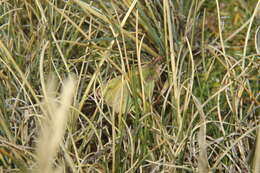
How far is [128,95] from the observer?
1.09 meters

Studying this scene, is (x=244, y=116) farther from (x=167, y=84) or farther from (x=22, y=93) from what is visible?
(x=22, y=93)

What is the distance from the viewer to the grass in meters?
1.00

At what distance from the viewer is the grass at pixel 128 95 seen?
1003mm

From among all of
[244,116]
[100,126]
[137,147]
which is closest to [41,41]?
[100,126]

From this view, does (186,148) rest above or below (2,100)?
below

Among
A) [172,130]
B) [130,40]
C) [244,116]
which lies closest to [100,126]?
[172,130]

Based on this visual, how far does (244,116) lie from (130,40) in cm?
40

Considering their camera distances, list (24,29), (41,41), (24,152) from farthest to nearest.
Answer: (24,29) → (41,41) → (24,152)

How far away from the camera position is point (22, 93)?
1.15 m

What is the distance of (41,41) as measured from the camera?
1217 millimetres

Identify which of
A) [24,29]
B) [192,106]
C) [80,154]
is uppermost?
[24,29]

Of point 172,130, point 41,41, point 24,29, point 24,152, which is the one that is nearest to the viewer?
point 24,152

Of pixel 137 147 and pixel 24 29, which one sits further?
pixel 24 29

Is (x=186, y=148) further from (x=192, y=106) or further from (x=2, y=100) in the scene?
(x=2, y=100)
